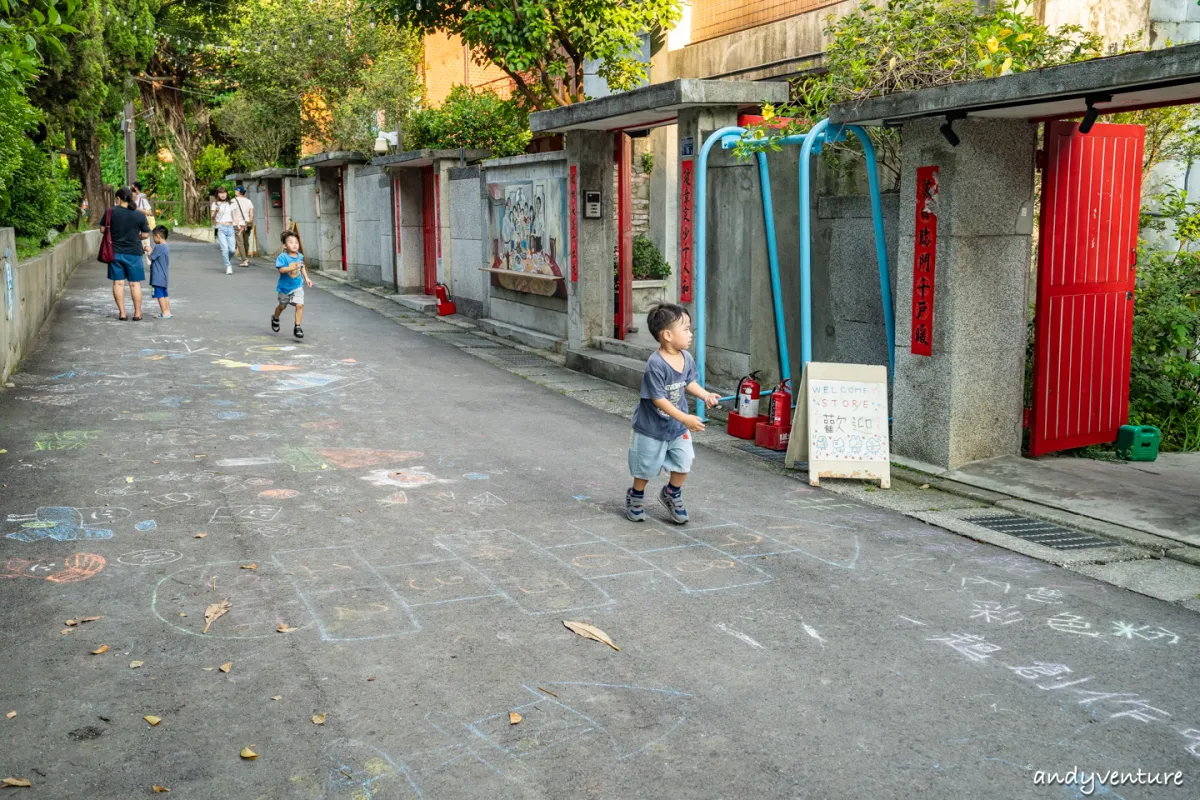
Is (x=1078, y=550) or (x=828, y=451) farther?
(x=828, y=451)

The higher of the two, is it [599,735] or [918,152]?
[918,152]

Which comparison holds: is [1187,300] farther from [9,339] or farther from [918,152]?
[9,339]

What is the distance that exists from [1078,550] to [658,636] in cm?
298

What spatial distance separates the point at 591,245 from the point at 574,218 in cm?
42

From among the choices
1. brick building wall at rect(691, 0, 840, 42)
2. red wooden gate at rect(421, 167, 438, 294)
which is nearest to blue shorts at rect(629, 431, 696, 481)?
brick building wall at rect(691, 0, 840, 42)

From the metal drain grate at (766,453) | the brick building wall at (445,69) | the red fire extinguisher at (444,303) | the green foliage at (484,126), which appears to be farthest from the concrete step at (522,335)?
the brick building wall at (445,69)

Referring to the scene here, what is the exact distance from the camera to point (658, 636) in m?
5.09

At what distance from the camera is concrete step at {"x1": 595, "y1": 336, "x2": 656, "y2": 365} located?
12913 millimetres

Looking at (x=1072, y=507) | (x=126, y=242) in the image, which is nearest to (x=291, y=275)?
(x=126, y=242)

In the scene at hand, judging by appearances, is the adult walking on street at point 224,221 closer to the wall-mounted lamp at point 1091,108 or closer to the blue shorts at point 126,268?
the blue shorts at point 126,268

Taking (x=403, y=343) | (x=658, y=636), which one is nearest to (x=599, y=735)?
(x=658, y=636)

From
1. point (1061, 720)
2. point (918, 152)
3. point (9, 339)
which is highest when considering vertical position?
point (918, 152)

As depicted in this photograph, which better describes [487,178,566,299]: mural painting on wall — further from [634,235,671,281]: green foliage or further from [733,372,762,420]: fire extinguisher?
[733,372,762,420]: fire extinguisher

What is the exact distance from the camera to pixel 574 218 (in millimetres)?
13766
